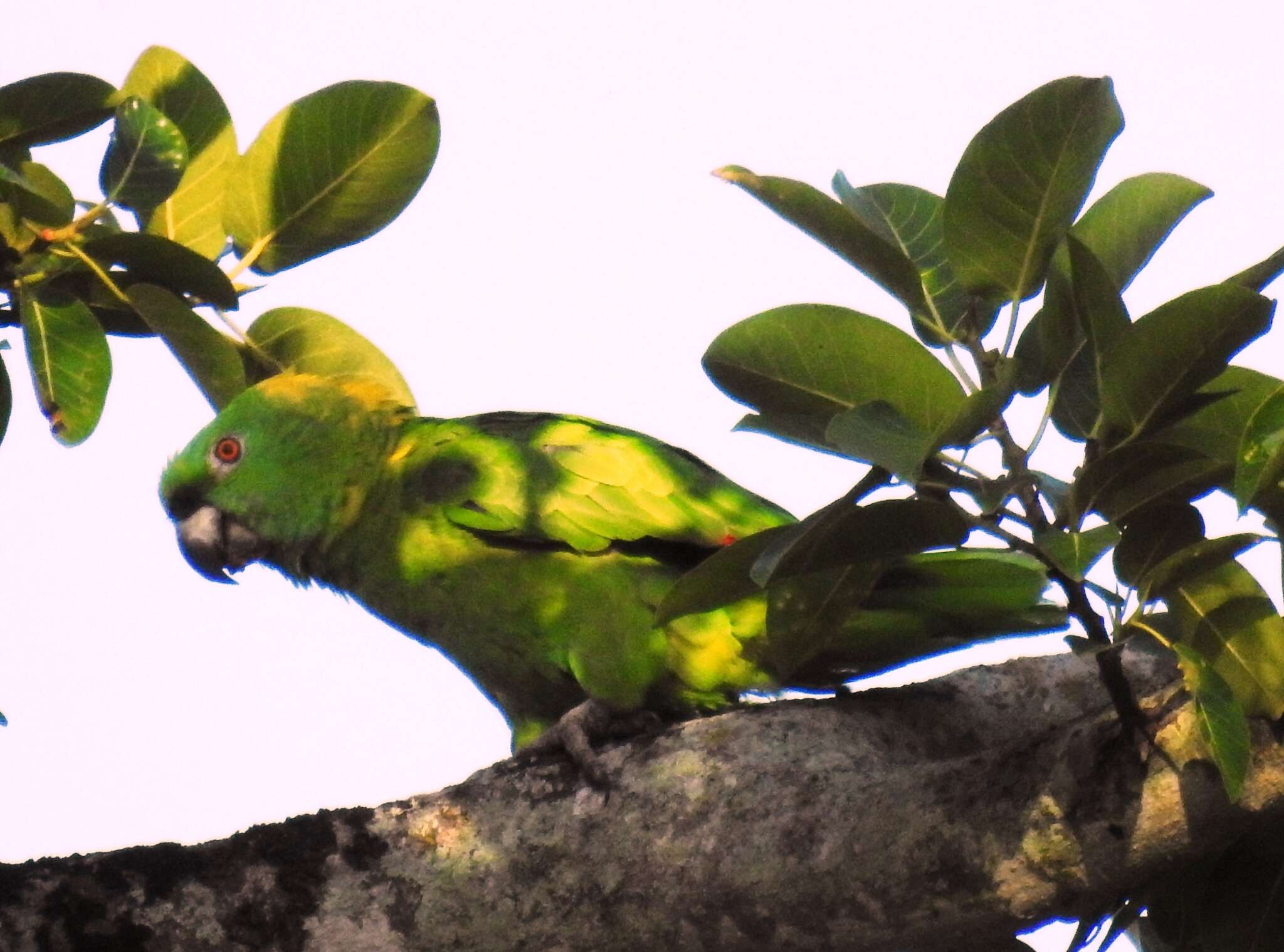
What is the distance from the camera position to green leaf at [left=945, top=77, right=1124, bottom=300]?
1.47 m

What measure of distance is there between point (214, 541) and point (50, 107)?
4.42 feet

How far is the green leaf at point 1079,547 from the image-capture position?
1280 mm

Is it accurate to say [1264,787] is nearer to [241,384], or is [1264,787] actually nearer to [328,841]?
[328,841]

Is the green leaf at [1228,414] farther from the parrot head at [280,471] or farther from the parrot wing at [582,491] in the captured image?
the parrot head at [280,471]

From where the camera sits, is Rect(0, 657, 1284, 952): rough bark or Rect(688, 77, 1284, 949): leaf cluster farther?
Rect(0, 657, 1284, 952): rough bark

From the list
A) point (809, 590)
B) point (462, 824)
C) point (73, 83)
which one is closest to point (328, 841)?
point (462, 824)

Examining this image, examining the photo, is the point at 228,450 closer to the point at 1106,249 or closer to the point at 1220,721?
the point at 1106,249

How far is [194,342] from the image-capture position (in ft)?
6.68

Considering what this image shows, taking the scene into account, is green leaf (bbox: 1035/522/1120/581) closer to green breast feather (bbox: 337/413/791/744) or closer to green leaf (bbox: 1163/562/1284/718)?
green leaf (bbox: 1163/562/1284/718)

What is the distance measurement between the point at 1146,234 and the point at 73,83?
1445 mm

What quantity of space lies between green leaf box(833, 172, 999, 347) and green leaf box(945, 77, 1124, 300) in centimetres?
5

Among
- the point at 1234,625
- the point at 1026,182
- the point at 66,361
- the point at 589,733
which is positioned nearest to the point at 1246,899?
the point at 1234,625

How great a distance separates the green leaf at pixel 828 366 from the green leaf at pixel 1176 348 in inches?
7.0

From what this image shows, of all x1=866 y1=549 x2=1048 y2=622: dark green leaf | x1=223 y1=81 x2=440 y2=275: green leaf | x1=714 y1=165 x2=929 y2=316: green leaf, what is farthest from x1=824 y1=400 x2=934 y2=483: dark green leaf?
x1=223 y1=81 x2=440 y2=275: green leaf
